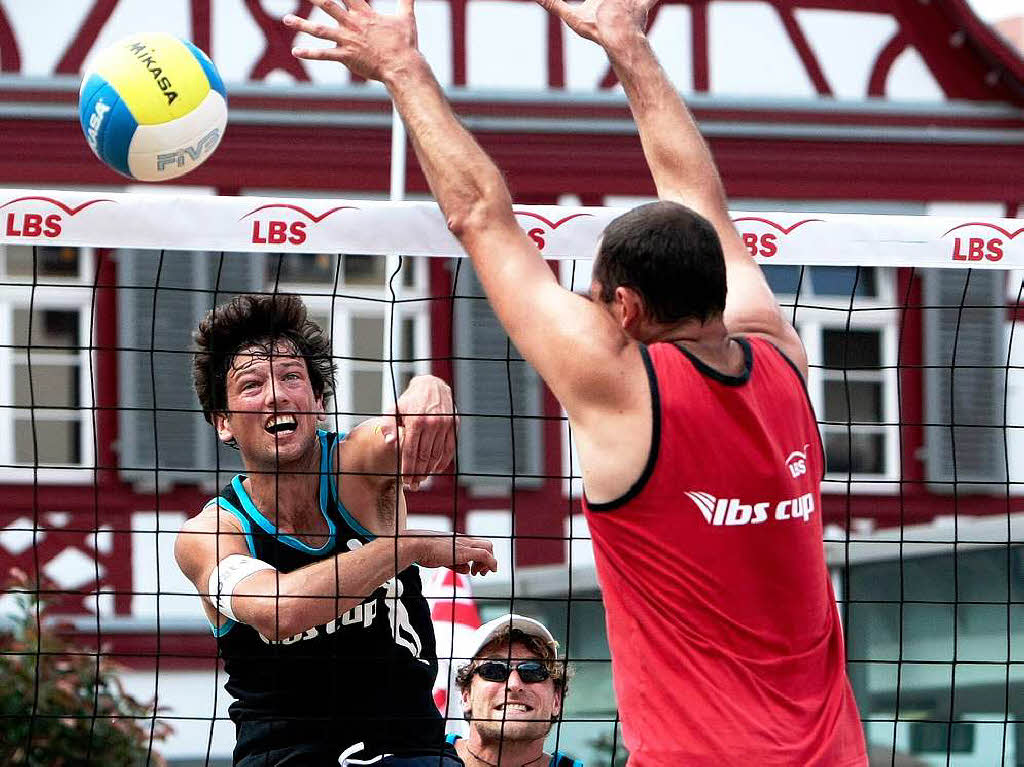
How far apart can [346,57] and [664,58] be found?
1160 cm

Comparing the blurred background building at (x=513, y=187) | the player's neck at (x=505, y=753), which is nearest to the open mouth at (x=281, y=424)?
the player's neck at (x=505, y=753)

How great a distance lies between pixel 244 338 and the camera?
17.2 feet

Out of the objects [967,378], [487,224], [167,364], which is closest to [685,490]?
[487,224]

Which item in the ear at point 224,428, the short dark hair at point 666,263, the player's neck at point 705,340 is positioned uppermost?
the short dark hair at point 666,263

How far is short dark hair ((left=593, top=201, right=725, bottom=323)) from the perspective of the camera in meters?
3.68

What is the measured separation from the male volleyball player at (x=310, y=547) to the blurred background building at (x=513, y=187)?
28.5ft

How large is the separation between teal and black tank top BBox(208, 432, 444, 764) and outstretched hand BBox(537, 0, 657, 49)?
4.39 ft

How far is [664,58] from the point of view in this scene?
607 inches

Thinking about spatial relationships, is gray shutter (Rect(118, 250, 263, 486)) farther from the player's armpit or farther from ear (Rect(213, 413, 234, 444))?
the player's armpit

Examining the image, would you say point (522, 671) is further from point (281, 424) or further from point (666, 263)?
point (666, 263)

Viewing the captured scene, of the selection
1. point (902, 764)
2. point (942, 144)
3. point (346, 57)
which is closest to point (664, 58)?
point (942, 144)

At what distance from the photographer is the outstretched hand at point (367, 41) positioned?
4.05 metres

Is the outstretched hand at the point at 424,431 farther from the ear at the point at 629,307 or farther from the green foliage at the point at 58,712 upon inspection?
the green foliage at the point at 58,712

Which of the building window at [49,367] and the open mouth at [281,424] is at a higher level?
the building window at [49,367]
